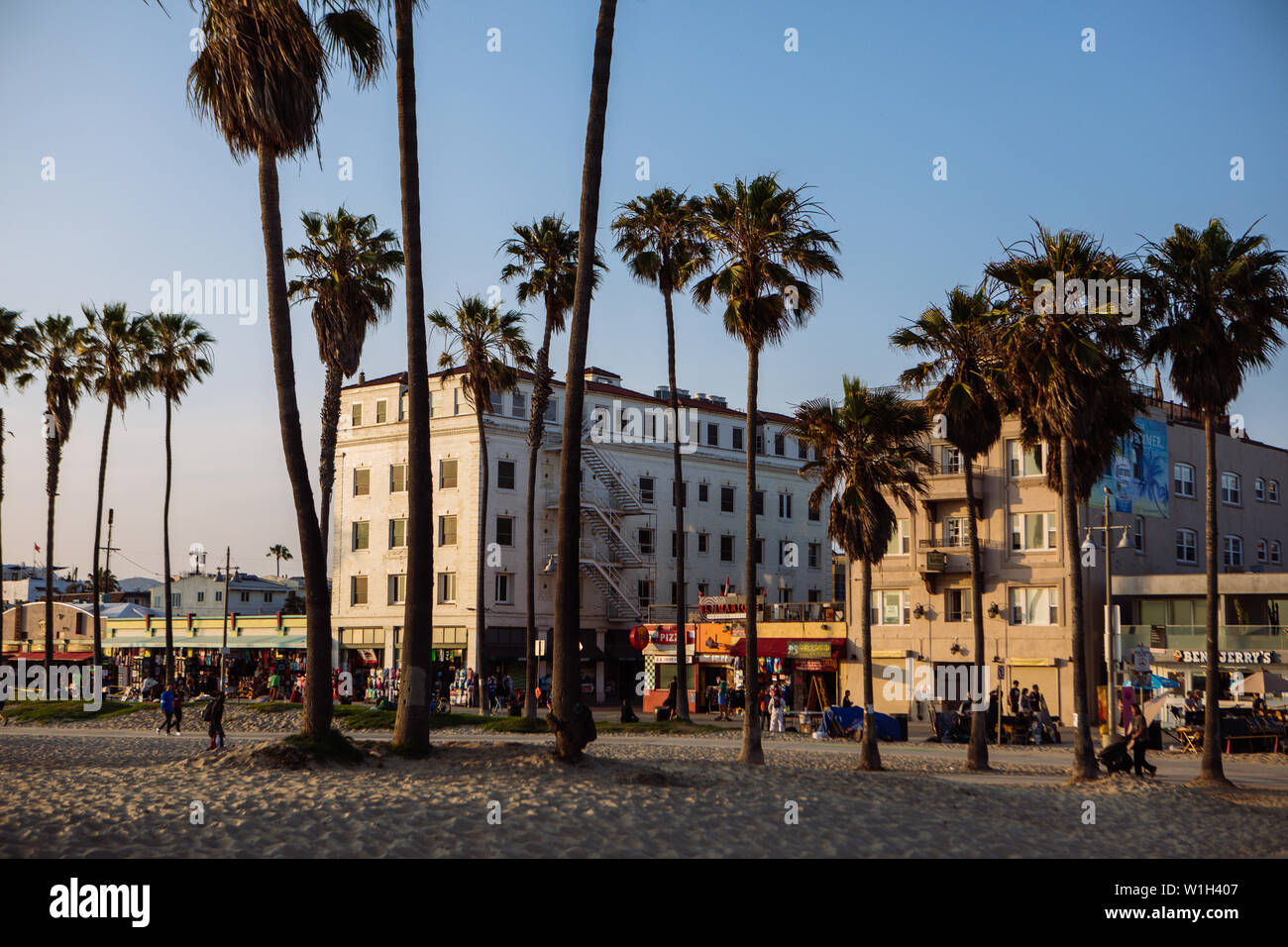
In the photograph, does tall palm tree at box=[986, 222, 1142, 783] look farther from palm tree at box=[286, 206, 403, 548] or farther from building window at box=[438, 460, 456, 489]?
building window at box=[438, 460, 456, 489]

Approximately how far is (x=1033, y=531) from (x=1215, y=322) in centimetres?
2324

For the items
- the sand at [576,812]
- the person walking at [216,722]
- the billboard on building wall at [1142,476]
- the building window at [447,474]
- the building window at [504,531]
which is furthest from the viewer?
the building window at [447,474]

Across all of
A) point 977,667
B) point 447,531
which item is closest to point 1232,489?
point 977,667

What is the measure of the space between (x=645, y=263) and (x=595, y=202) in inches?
766

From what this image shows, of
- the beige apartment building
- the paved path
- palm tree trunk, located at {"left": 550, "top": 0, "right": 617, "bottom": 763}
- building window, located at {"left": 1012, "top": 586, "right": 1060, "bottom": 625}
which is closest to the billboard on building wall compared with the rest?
the beige apartment building

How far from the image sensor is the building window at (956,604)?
4944 centimetres

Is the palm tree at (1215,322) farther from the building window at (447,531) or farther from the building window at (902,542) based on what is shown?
the building window at (447,531)

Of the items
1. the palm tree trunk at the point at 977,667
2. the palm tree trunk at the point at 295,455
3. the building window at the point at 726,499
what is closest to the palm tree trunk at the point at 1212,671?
the palm tree trunk at the point at 977,667

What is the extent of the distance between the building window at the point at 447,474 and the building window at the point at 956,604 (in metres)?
26.7

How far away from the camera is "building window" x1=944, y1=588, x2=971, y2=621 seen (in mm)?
49438

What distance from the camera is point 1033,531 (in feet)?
156

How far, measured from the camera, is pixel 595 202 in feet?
68.2

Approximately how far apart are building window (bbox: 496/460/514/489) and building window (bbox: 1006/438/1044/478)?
1033 inches

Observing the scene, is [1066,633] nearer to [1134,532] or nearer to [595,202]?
[1134,532]
